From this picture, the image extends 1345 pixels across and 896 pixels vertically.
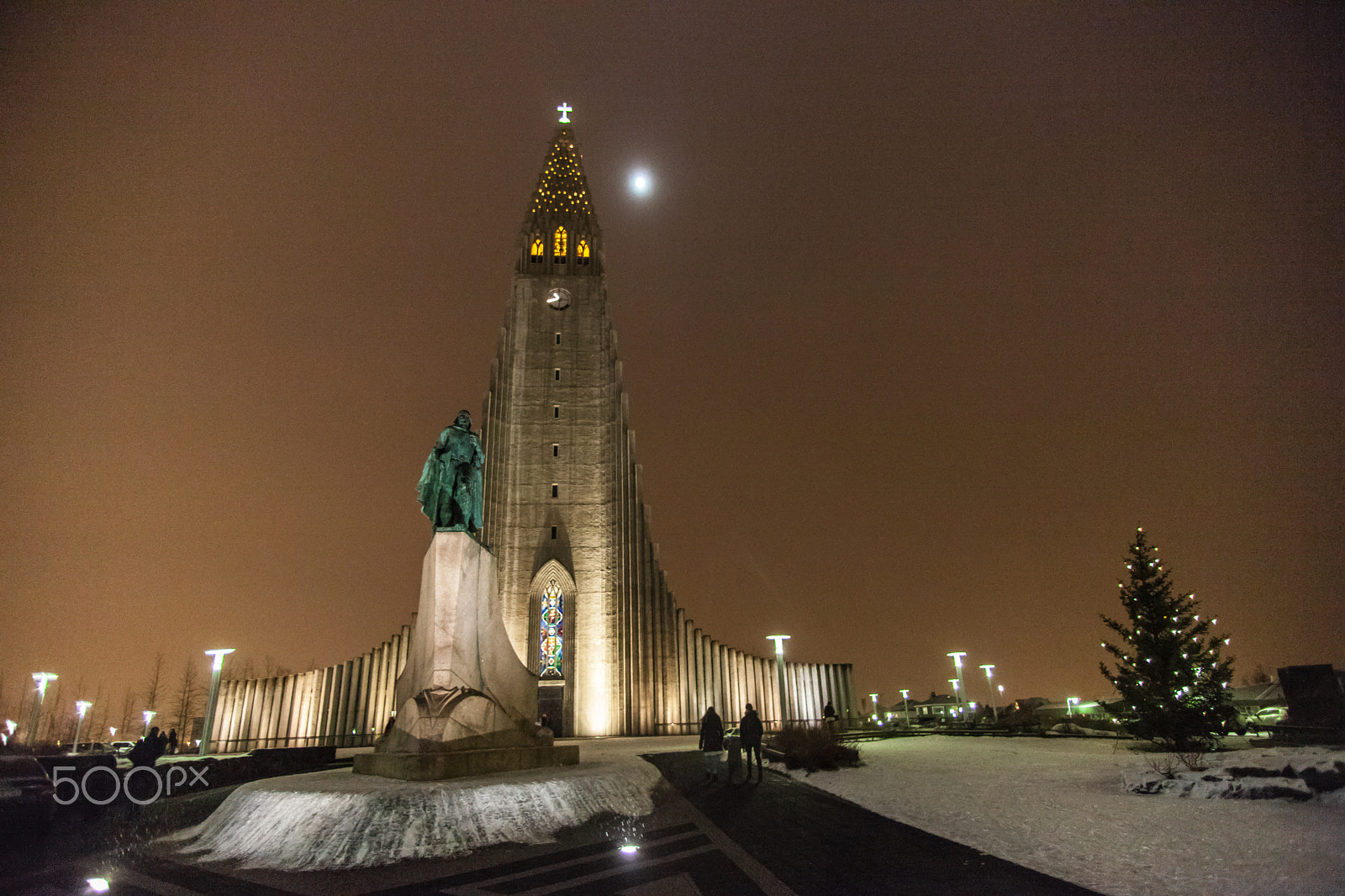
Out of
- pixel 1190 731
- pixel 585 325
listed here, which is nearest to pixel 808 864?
pixel 1190 731

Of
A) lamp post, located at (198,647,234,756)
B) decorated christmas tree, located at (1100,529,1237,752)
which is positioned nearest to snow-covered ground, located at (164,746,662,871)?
decorated christmas tree, located at (1100,529,1237,752)

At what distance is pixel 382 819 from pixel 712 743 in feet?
23.6

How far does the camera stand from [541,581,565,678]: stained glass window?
3039 cm

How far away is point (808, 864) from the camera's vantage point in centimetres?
633

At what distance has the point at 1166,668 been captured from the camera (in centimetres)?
1563

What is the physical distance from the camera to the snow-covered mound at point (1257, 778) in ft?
26.8

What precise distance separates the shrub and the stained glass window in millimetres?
16274

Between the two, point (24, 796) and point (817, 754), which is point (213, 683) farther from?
point (817, 754)

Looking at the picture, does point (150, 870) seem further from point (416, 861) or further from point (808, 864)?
point (808, 864)

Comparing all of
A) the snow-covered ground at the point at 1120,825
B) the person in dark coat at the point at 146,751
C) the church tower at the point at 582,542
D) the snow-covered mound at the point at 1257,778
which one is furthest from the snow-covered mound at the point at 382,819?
the church tower at the point at 582,542

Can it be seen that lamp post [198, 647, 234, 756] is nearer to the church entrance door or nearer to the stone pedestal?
the church entrance door

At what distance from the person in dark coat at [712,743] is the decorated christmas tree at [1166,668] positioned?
→ 33.0 ft

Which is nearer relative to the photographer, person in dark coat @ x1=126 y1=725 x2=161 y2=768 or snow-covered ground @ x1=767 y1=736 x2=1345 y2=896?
snow-covered ground @ x1=767 y1=736 x2=1345 y2=896

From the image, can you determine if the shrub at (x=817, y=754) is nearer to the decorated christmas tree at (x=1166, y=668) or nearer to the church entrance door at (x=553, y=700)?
the decorated christmas tree at (x=1166, y=668)
